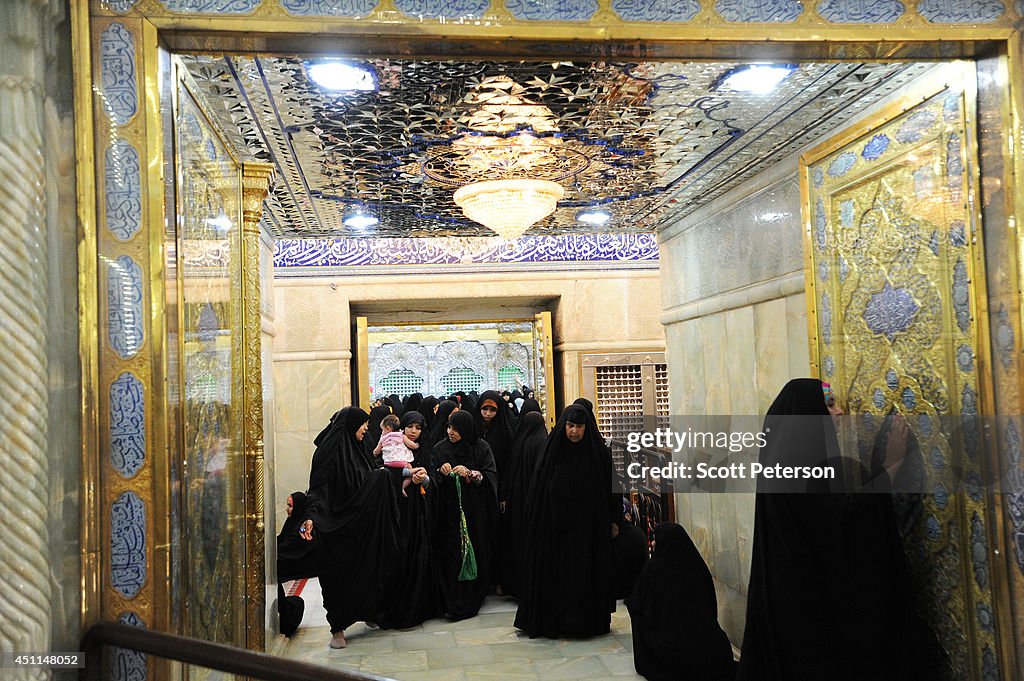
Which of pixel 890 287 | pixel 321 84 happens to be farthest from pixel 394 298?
pixel 890 287

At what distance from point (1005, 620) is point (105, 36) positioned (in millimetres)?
2902

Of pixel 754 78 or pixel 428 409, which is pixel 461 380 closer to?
pixel 428 409

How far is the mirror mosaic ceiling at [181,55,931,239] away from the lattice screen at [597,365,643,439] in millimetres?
3521

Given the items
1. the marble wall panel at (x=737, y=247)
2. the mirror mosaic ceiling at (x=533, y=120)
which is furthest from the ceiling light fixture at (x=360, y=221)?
the marble wall panel at (x=737, y=247)

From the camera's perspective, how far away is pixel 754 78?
2.79 m

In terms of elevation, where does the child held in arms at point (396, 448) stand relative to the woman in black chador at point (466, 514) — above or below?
above

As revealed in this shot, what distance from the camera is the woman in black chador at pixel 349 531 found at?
15.1ft

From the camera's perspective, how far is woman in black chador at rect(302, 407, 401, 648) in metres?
4.59

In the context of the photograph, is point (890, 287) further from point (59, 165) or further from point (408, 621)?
point (408, 621)

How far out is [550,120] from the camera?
128 inches

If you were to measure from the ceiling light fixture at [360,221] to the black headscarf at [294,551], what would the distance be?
5.69 feet

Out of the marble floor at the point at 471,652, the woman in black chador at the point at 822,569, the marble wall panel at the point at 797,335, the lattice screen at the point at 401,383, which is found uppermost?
the marble wall panel at the point at 797,335

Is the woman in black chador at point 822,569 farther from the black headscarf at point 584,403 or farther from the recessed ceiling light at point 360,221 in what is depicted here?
the recessed ceiling light at point 360,221

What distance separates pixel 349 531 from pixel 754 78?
333cm
